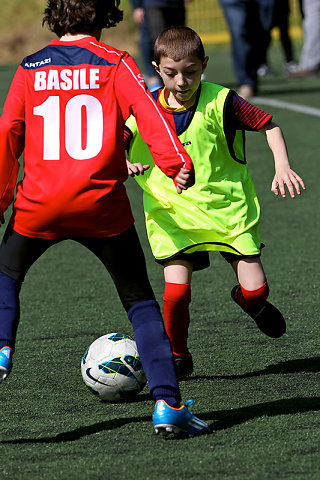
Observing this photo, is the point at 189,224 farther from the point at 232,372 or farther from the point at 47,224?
the point at 47,224

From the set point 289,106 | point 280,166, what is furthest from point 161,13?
point 280,166

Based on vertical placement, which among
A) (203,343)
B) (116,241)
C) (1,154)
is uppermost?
(1,154)

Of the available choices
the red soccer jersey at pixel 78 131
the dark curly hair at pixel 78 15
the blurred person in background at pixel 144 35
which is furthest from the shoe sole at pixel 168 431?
the blurred person in background at pixel 144 35

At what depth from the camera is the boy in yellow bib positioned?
4.30 m

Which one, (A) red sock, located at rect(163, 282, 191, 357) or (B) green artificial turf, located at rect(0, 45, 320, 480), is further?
(A) red sock, located at rect(163, 282, 191, 357)

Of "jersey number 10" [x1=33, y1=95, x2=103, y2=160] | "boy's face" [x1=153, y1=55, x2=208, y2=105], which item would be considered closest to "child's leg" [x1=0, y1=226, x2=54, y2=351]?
"jersey number 10" [x1=33, y1=95, x2=103, y2=160]

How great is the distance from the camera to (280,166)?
3.97 meters

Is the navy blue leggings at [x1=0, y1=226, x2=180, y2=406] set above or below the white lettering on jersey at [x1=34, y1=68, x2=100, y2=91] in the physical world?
below

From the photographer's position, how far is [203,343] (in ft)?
Result: 15.9

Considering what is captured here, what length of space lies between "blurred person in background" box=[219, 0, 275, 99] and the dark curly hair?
819 centimetres

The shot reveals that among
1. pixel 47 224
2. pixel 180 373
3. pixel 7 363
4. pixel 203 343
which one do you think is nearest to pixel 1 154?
pixel 47 224

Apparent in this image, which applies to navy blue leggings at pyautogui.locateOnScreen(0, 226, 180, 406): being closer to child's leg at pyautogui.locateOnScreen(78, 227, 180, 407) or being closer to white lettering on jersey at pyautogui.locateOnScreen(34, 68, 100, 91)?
child's leg at pyautogui.locateOnScreen(78, 227, 180, 407)

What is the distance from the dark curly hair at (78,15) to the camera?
3574mm

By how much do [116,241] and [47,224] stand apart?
25cm
